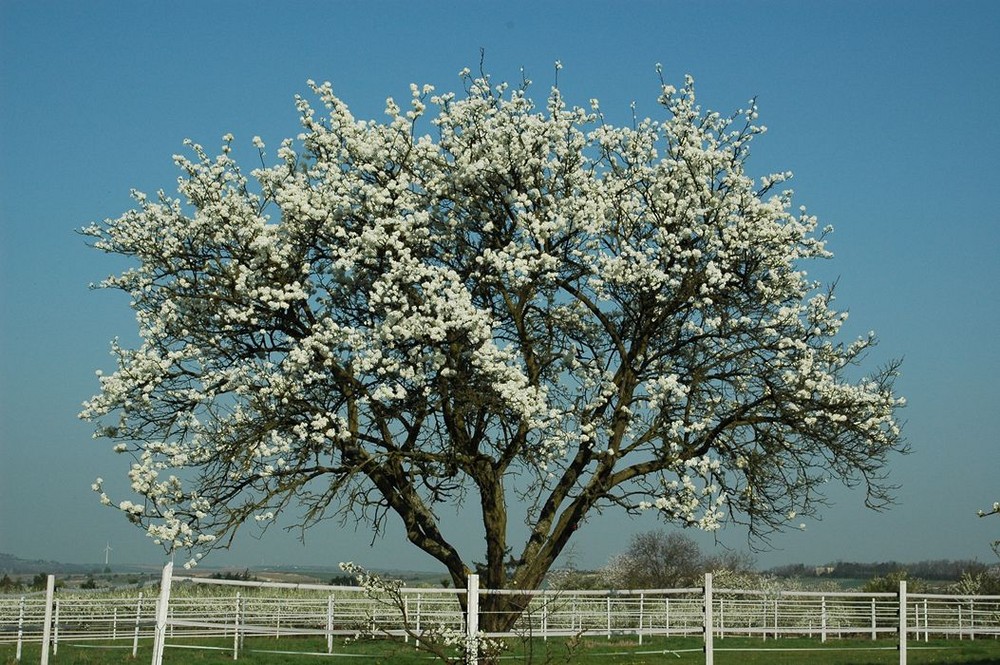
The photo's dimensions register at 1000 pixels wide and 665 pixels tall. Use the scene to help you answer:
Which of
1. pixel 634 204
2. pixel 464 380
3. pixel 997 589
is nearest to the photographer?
pixel 464 380

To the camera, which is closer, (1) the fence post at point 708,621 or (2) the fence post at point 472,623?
(2) the fence post at point 472,623

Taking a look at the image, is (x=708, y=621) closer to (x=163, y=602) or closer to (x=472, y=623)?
(x=472, y=623)

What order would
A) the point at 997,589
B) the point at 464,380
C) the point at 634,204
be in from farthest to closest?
the point at 997,589 → the point at 634,204 → the point at 464,380

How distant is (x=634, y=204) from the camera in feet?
64.2

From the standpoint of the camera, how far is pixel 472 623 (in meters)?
14.3

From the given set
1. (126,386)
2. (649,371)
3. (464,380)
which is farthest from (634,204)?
(126,386)

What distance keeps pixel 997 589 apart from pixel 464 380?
31060 millimetres

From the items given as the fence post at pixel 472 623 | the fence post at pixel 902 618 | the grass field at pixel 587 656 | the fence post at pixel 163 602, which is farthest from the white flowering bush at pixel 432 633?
the fence post at pixel 902 618

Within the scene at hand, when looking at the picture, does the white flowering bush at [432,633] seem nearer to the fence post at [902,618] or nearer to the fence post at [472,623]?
the fence post at [472,623]

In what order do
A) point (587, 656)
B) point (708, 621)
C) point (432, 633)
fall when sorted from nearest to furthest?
point (432, 633), point (708, 621), point (587, 656)

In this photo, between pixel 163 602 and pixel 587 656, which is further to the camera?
pixel 587 656

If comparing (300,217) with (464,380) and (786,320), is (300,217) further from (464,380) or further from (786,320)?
(786,320)

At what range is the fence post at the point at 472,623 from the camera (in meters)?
13.4

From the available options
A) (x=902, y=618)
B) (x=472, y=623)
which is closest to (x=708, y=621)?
(x=472, y=623)
